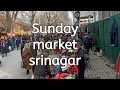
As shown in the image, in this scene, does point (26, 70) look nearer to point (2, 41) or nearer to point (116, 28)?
point (116, 28)

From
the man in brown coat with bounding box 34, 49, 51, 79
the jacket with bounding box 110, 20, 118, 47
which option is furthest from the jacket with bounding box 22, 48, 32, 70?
the man in brown coat with bounding box 34, 49, 51, 79

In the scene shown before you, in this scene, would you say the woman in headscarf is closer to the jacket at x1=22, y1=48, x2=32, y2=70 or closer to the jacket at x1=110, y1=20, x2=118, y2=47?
the jacket at x1=22, y1=48, x2=32, y2=70

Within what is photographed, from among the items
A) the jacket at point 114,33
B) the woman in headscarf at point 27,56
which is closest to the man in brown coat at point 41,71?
the woman in headscarf at point 27,56

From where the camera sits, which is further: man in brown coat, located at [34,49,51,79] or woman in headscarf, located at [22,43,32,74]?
woman in headscarf, located at [22,43,32,74]

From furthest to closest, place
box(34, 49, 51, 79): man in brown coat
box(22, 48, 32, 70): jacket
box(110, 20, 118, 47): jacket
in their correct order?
box(110, 20, 118, 47): jacket < box(22, 48, 32, 70): jacket < box(34, 49, 51, 79): man in brown coat

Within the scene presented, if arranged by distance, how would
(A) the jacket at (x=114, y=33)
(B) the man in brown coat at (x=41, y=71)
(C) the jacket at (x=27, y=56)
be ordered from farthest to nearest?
(A) the jacket at (x=114, y=33)
(C) the jacket at (x=27, y=56)
(B) the man in brown coat at (x=41, y=71)

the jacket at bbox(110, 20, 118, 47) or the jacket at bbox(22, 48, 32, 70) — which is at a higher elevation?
the jacket at bbox(110, 20, 118, 47)

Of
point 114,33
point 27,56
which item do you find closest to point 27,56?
point 27,56

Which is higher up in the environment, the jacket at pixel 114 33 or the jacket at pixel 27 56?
the jacket at pixel 114 33

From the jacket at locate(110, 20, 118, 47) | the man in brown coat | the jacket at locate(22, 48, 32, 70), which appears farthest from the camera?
the jacket at locate(110, 20, 118, 47)

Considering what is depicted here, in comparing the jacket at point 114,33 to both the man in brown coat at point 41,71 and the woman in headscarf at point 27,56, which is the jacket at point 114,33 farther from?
the man in brown coat at point 41,71
